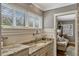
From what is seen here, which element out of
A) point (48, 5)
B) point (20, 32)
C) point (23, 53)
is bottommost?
point (23, 53)

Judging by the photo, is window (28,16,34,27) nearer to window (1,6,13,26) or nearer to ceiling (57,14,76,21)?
window (1,6,13,26)

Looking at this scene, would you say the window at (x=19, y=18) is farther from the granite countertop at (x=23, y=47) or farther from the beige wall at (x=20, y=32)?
the granite countertop at (x=23, y=47)

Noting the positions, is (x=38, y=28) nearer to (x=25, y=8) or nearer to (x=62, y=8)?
(x=25, y=8)

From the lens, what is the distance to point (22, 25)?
4.08ft

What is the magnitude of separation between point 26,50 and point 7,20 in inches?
18.9

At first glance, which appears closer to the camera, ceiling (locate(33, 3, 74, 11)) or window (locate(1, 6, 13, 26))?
window (locate(1, 6, 13, 26))

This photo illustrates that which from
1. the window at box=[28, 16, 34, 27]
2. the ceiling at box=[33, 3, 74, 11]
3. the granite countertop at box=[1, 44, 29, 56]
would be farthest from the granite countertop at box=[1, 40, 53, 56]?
the ceiling at box=[33, 3, 74, 11]

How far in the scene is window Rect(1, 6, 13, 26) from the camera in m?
1.17

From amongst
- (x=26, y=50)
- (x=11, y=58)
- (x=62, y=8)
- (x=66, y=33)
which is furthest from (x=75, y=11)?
(x=11, y=58)

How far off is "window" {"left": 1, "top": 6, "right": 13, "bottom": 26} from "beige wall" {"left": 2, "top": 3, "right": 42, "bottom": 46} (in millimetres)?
68

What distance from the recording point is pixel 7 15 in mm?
1183

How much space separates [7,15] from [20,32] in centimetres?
28

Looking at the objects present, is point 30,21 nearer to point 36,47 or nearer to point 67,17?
point 36,47

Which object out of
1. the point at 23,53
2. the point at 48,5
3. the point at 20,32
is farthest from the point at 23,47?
the point at 48,5
